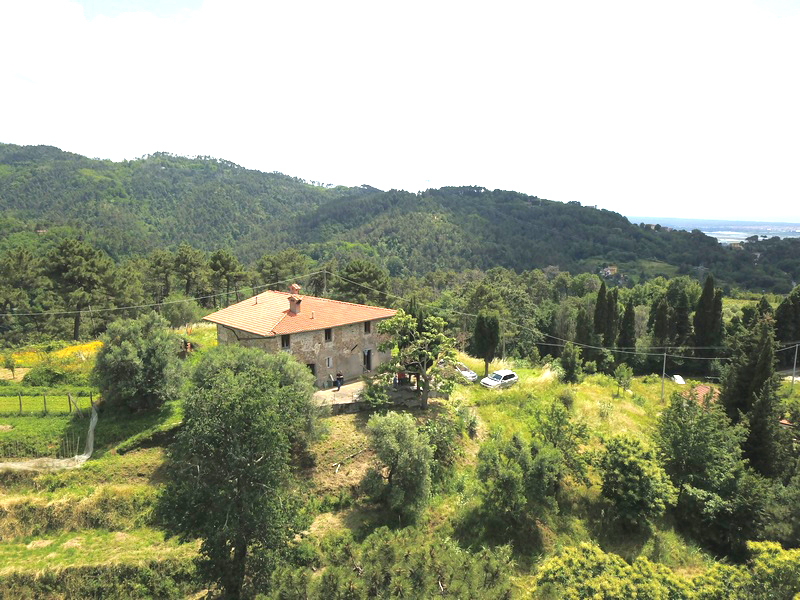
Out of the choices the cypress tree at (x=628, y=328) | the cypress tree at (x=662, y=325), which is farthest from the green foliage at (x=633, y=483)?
the cypress tree at (x=662, y=325)

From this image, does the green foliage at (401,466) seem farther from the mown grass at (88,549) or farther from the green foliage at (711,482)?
the green foliage at (711,482)

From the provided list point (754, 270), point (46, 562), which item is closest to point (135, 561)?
point (46, 562)

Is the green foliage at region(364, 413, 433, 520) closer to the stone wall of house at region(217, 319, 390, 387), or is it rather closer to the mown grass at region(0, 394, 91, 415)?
the stone wall of house at region(217, 319, 390, 387)

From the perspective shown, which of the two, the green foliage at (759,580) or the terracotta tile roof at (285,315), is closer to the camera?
the green foliage at (759,580)

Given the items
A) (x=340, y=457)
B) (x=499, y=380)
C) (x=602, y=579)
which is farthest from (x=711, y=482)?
(x=340, y=457)

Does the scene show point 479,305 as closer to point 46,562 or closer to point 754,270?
point 46,562

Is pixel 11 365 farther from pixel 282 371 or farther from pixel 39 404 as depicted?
pixel 282 371
